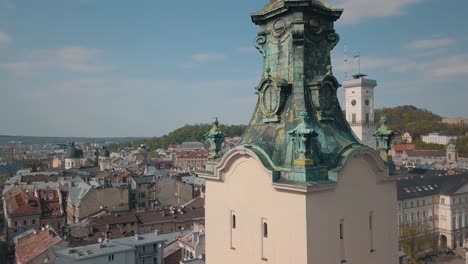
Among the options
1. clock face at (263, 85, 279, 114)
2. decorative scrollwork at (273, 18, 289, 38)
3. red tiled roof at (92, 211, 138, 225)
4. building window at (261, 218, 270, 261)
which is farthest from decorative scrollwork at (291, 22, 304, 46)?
red tiled roof at (92, 211, 138, 225)

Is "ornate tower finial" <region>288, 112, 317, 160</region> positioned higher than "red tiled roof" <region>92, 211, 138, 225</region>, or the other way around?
"ornate tower finial" <region>288, 112, 317, 160</region>

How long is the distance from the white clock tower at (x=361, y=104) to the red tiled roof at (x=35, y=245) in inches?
2569

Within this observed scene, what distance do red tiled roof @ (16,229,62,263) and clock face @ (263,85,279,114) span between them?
38.4 m

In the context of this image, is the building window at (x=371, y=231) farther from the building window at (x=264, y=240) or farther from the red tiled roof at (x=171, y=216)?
the red tiled roof at (x=171, y=216)

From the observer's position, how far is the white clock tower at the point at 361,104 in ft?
297

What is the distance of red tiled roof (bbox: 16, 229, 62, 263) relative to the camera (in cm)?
4254

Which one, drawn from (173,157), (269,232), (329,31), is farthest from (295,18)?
(173,157)

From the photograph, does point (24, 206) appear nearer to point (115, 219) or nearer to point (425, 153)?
point (115, 219)

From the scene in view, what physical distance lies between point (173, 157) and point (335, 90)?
177 meters

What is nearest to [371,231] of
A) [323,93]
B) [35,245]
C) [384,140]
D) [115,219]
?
[384,140]

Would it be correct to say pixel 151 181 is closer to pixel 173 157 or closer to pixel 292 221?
pixel 292 221

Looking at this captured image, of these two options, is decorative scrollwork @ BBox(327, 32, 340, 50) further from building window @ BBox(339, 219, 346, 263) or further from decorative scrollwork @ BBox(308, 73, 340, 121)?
building window @ BBox(339, 219, 346, 263)

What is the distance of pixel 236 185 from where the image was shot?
10.7m

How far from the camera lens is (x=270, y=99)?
10797 millimetres
